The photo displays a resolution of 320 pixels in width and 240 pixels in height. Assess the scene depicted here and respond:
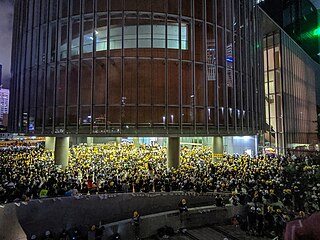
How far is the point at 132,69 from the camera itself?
2609 centimetres

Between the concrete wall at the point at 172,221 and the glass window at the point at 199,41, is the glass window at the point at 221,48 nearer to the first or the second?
the glass window at the point at 199,41

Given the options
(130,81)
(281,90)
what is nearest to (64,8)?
(130,81)

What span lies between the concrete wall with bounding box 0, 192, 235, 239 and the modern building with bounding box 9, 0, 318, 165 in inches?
341

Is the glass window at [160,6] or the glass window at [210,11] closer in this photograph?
the glass window at [160,6]

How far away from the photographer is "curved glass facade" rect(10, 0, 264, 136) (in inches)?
1015

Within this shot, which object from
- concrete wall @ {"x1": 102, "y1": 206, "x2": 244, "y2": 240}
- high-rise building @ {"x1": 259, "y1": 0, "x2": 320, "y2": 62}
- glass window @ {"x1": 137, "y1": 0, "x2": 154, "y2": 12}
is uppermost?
high-rise building @ {"x1": 259, "y1": 0, "x2": 320, "y2": 62}

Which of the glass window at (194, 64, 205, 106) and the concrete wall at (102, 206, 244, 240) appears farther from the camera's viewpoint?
the glass window at (194, 64, 205, 106)

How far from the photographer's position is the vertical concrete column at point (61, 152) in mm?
27047

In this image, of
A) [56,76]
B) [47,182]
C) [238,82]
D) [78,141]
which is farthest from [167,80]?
[78,141]

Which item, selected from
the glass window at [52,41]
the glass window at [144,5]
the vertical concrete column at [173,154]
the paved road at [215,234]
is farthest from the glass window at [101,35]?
the paved road at [215,234]

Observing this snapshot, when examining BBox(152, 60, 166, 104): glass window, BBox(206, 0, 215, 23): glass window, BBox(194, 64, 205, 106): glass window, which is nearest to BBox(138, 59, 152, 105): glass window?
BBox(152, 60, 166, 104): glass window

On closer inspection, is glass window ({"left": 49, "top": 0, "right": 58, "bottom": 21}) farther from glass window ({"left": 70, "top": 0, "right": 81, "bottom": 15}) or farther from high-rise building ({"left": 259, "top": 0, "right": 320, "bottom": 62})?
high-rise building ({"left": 259, "top": 0, "right": 320, "bottom": 62})

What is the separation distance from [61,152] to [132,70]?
11.5 metres

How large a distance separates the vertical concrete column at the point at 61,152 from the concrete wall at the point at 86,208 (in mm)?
12181
